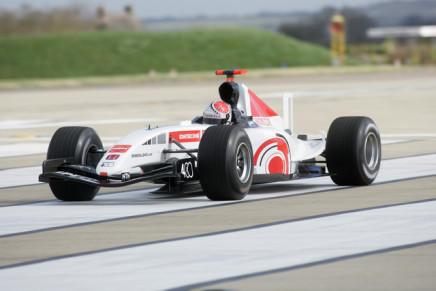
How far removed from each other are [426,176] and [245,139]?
122 inches

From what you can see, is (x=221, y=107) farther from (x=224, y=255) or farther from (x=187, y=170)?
(x=224, y=255)

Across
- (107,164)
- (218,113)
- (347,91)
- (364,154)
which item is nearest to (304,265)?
(107,164)

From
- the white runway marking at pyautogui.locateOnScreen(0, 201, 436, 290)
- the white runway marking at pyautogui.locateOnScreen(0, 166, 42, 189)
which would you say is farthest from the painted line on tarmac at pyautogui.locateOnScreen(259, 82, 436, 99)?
the white runway marking at pyautogui.locateOnScreen(0, 201, 436, 290)

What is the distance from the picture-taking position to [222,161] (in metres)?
9.66

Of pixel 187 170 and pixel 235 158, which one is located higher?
pixel 235 158

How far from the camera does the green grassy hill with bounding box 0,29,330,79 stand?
9331 centimetres

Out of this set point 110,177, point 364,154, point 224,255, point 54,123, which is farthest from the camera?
point 54,123

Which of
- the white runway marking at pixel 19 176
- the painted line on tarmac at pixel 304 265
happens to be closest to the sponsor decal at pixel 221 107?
the white runway marking at pixel 19 176

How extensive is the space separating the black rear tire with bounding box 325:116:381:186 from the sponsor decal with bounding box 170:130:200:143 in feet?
4.91

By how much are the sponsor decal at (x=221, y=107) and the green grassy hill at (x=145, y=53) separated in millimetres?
78982

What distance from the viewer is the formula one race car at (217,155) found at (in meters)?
9.84

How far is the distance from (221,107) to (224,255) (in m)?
3.91

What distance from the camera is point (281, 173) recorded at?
1086 centimetres

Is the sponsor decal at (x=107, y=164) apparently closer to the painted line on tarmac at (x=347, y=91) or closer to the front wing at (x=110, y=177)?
the front wing at (x=110, y=177)
